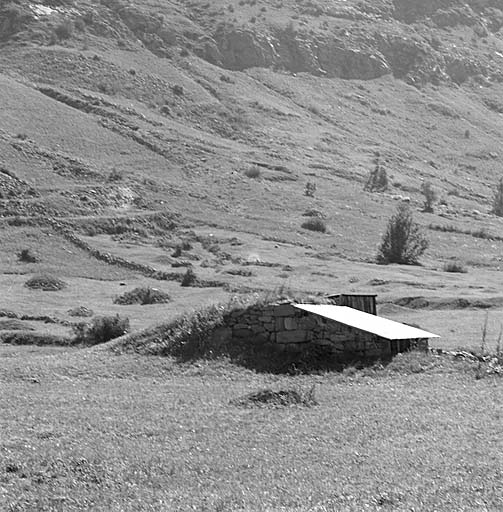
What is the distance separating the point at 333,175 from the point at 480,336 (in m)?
82.5

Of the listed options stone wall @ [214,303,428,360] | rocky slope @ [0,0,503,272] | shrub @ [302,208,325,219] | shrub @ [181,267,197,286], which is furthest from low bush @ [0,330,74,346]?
shrub @ [302,208,325,219]

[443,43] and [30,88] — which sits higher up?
[443,43]

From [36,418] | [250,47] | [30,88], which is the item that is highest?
[250,47]

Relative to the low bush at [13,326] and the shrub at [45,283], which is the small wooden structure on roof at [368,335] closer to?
the low bush at [13,326]

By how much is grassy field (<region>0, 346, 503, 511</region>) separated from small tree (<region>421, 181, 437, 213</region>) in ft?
265

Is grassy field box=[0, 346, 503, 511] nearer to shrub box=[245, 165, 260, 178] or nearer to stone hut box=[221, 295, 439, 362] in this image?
stone hut box=[221, 295, 439, 362]

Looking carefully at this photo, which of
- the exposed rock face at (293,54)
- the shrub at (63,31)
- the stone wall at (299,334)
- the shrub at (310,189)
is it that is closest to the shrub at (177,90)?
the shrub at (63,31)

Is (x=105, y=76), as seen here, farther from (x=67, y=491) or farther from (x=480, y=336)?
(x=67, y=491)

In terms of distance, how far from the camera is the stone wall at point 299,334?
2534 cm

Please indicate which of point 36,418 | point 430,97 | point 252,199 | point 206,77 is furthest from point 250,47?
point 36,418

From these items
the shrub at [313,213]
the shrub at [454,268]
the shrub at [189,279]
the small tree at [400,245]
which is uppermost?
the shrub at [313,213]

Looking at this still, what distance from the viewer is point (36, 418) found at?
17.6 m

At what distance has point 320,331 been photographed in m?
25.8

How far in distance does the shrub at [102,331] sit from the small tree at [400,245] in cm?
3927
